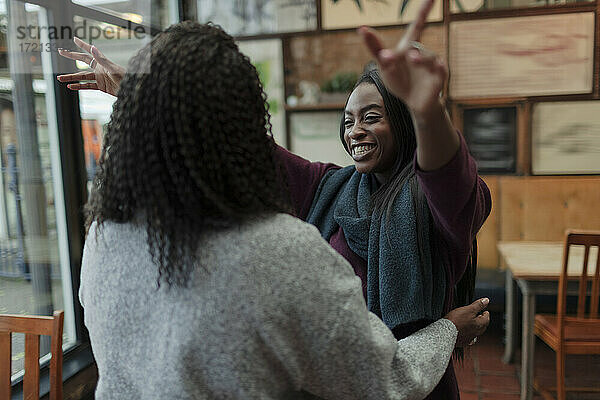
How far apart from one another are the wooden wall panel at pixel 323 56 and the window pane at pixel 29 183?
2113mm

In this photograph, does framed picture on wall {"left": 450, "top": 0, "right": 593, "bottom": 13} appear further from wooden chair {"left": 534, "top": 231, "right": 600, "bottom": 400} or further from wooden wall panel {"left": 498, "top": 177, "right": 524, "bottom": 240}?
wooden chair {"left": 534, "top": 231, "right": 600, "bottom": 400}

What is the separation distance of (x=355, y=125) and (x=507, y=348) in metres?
2.55

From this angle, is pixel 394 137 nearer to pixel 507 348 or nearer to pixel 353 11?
pixel 507 348

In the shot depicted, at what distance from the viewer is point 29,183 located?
2.06 m

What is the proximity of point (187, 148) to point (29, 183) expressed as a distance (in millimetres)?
1721

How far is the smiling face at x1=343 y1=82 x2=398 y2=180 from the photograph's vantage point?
3.76 feet

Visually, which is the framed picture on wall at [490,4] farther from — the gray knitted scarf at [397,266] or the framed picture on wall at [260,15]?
the gray knitted scarf at [397,266]

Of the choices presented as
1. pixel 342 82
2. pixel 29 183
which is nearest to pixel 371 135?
pixel 29 183

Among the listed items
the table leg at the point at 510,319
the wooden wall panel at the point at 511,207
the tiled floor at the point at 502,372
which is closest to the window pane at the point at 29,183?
the tiled floor at the point at 502,372

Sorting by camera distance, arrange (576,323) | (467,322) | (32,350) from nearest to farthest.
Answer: (467,322) → (32,350) → (576,323)

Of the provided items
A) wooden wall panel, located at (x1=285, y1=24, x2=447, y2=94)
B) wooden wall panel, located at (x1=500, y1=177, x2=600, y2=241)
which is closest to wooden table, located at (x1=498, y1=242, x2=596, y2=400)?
wooden wall panel, located at (x1=500, y1=177, x2=600, y2=241)

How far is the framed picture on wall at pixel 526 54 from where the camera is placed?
346cm

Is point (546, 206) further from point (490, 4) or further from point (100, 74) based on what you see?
point (100, 74)

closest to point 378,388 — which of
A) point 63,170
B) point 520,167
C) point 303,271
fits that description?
point 303,271
